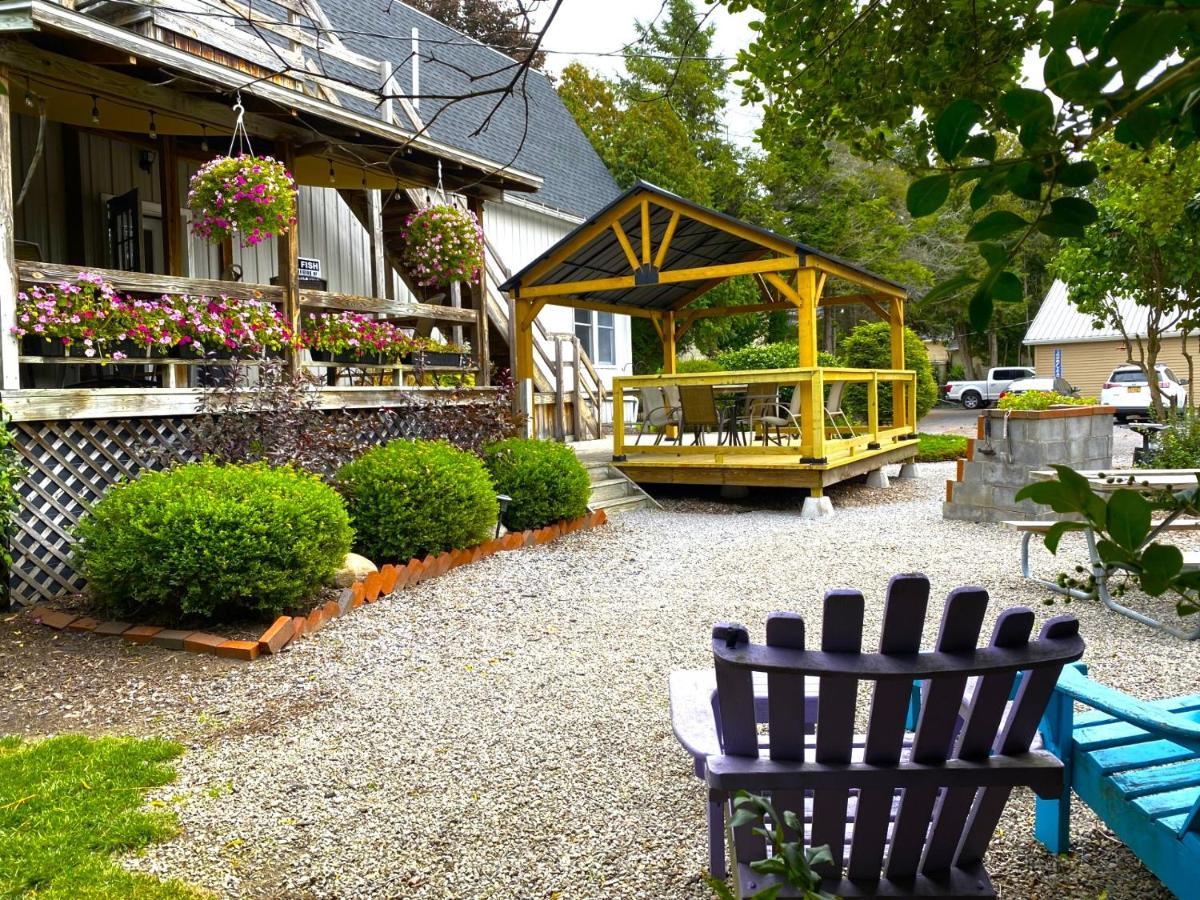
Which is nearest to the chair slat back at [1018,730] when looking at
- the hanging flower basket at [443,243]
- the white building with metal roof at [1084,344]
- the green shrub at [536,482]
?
the green shrub at [536,482]

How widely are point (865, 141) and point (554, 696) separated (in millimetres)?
3093

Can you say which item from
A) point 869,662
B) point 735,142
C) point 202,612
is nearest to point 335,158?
point 202,612

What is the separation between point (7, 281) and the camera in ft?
19.7

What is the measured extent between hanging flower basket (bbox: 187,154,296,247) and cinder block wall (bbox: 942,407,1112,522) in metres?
6.76

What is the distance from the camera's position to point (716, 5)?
12.0 feet

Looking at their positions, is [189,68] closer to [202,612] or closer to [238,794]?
[202,612]

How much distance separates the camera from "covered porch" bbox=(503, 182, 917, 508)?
10.3 metres

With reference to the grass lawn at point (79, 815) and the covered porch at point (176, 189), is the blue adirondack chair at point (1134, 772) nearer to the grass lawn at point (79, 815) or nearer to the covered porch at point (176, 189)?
the grass lawn at point (79, 815)

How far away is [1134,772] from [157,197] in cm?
1079

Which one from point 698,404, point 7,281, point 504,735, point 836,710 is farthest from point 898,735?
point 698,404

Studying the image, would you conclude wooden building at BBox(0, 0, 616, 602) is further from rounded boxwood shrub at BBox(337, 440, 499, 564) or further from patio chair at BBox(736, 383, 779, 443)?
patio chair at BBox(736, 383, 779, 443)

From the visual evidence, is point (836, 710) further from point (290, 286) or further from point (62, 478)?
point (290, 286)

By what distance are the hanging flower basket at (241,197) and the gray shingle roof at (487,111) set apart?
5.98 metres

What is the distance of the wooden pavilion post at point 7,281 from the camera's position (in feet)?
19.6
